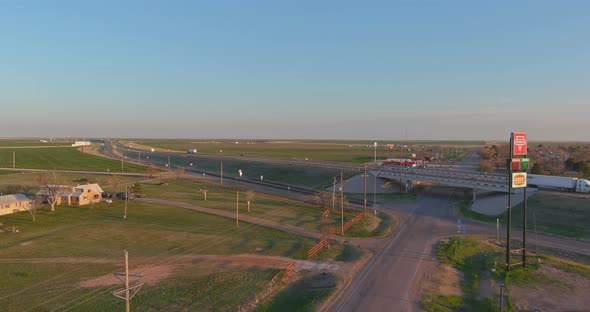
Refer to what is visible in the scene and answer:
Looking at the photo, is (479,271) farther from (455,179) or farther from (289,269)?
(455,179)

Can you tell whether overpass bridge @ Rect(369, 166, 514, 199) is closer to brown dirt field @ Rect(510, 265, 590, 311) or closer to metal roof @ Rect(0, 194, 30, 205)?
brown dirt field @ Rect(510, 265, 590, 311)

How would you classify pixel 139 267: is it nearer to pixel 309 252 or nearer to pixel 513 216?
pixel 309 252

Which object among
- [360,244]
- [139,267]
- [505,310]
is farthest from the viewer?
[360,244]

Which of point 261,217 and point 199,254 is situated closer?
point 199,254

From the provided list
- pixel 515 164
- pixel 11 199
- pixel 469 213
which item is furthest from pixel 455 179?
pixel 11 199

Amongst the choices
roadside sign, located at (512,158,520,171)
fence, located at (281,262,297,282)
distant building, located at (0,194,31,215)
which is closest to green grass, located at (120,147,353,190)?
distant building, located at (0,194,31,215)

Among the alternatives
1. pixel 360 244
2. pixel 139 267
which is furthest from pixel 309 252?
pixel 139 267

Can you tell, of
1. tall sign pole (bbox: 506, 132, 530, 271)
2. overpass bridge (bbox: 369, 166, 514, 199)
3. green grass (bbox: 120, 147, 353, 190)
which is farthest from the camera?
green grass (bbox: 120, 147, 353, 190)
